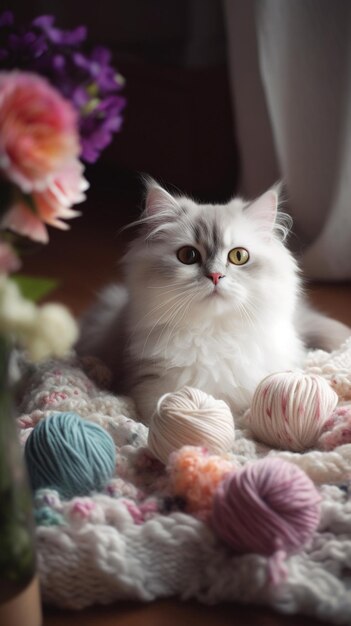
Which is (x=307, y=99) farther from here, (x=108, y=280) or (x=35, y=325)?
(x=35, y=325)

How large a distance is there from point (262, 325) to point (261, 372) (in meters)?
0.09

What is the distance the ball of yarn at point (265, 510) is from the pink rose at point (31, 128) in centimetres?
47

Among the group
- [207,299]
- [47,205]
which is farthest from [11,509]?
[207,299]

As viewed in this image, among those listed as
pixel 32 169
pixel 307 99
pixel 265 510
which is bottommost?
pixel 265 510

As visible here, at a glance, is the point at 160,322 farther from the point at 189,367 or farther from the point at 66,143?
the point at 66,143

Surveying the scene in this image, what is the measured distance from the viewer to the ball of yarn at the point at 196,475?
1.07 meters

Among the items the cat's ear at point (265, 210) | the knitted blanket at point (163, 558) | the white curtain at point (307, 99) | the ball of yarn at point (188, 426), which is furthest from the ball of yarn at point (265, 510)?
the white curtain at point (307, 99)

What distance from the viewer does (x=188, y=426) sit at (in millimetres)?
1196

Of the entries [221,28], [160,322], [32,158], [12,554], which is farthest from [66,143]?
[221,28]

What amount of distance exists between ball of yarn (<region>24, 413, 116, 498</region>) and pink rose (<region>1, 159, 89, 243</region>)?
35 cm

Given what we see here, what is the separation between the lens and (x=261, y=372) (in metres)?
1.49

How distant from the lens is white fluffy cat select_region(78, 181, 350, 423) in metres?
1.40

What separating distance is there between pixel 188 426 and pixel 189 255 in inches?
14.2

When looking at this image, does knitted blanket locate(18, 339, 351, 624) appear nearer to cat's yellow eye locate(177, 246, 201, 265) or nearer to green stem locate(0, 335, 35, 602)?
green stem locate(0, 335, 35, 602)
